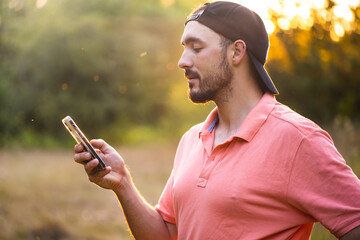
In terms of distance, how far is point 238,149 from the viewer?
1.83 metres

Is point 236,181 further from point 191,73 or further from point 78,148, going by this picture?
point 78,148

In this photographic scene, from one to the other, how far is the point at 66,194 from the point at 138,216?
8.55m

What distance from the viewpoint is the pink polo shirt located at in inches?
62.4

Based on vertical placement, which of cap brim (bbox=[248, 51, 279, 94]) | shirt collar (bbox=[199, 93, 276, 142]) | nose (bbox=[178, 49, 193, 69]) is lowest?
shirt collar (bbox=[199, 93, 276, 142])

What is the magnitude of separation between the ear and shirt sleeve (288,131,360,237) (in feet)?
1.71

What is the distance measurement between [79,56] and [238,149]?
755 inches

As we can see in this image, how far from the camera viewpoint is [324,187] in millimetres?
1588

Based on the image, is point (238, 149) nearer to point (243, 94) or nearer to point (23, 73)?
point (243, 94)

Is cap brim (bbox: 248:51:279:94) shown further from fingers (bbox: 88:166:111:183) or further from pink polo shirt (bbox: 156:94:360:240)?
fingers (bbox: 88:166:111:183)

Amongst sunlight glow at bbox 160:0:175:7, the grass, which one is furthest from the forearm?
sunlight glow at bbox 160:0:175:7

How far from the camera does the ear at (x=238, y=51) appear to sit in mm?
1979

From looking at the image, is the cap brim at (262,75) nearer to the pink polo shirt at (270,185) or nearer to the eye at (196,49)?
the pink polo shirt at (270,185)

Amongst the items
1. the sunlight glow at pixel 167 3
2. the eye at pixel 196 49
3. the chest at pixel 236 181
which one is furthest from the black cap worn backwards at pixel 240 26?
the sunlight glow at pixel 167 3

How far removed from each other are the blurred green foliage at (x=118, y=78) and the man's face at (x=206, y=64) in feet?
32.4
